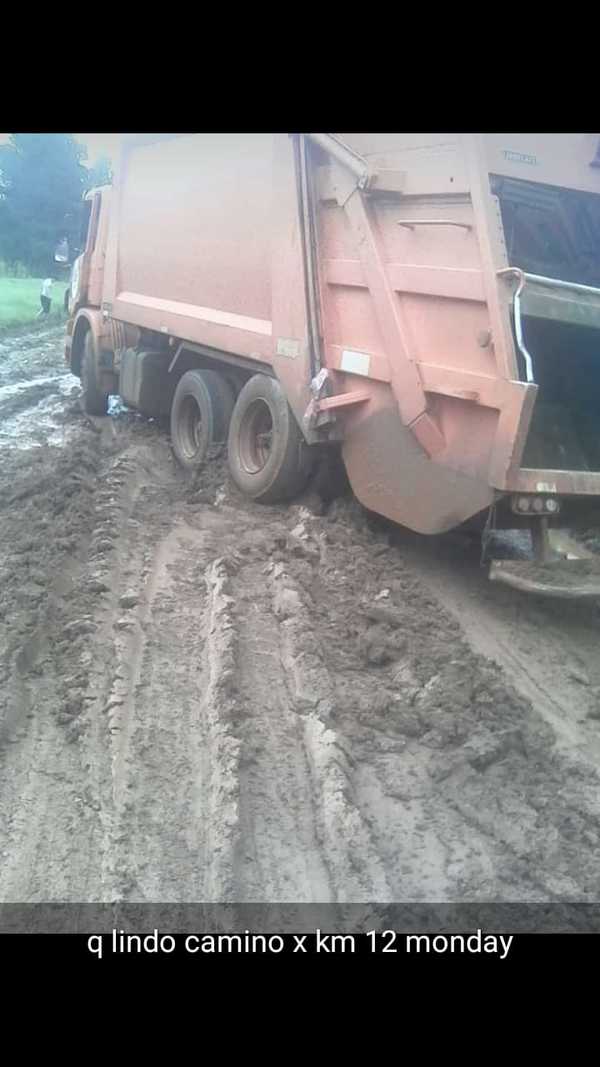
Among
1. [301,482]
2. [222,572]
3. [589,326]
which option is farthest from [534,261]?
[222,572]

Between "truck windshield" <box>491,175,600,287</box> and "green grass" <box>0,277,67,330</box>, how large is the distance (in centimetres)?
1597

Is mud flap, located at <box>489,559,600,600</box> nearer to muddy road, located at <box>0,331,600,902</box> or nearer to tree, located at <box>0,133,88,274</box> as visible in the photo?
muddy road, located at <box>0,331,600,902</box>

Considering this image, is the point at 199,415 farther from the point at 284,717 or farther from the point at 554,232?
the point at 284,717

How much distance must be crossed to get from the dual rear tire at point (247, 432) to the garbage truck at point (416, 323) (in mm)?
18

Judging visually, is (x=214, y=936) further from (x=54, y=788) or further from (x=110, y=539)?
(x=110, y=539)

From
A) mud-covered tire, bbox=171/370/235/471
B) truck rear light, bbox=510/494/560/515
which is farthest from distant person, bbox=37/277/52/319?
truck rear light, bbox=510/494/560/515

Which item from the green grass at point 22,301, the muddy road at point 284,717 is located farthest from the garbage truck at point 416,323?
the green grass at point 22,301

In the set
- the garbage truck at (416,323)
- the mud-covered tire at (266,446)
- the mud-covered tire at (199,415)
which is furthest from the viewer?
the mud-covered tire at (199,415)

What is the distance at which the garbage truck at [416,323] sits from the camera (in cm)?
488

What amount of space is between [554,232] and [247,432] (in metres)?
2.57

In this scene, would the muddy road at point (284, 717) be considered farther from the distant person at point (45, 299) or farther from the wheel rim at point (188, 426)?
the distant person at point (45, 299)

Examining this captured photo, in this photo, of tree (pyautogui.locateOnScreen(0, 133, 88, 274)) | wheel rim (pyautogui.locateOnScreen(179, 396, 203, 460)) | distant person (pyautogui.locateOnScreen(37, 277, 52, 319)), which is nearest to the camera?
wheel rim (pyautogui.locateOnScreen(179, 396, 203, 460))

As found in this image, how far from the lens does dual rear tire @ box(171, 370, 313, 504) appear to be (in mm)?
6492

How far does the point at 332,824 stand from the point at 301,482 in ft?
11.4
